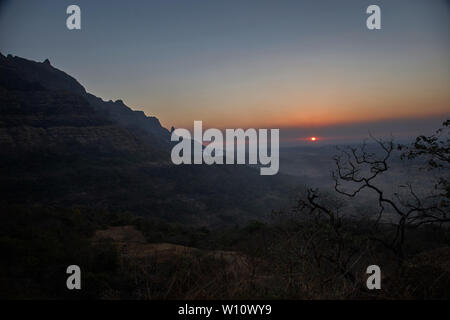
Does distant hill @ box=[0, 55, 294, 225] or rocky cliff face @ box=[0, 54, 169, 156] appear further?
rocky cliff face @ box=[0, 54, 169, 156]

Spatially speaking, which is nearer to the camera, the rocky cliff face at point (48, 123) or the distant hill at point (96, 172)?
the distant hill at point (96, 172)

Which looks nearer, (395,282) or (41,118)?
(395,282)

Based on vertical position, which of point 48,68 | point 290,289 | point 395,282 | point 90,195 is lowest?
point 90,195

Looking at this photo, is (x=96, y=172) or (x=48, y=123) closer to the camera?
(x=96, y=172)

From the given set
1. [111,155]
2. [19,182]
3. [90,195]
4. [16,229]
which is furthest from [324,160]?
[16,229]

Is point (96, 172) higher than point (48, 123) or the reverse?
the reverse

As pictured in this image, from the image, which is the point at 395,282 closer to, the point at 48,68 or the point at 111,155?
the point at 111,155
